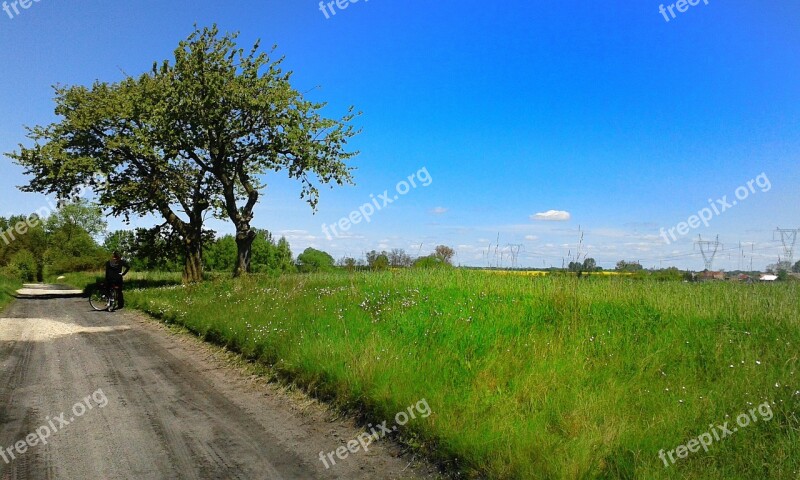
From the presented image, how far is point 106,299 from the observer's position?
1997 cm

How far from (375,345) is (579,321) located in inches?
143

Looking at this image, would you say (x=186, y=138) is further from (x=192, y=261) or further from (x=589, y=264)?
(x=589, y=264)

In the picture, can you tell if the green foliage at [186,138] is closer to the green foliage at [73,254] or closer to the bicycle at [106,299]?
the bicycle at [106,299]

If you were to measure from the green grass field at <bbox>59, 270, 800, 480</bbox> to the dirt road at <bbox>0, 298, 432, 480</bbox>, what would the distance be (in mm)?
601

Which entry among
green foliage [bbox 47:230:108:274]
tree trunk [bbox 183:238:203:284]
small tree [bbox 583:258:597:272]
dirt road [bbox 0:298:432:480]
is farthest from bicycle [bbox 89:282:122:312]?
green foliage [bbox 47:230:108:274]

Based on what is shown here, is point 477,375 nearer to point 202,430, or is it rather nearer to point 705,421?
point 705,421

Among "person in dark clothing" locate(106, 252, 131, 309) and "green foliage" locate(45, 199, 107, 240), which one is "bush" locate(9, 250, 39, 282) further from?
"person in dark clothing" locate(106, 252, 131, 309)

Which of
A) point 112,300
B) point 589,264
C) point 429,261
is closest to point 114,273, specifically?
point 112,300

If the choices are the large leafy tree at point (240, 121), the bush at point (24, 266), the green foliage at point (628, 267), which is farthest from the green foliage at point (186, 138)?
the bush at point (24, 266)

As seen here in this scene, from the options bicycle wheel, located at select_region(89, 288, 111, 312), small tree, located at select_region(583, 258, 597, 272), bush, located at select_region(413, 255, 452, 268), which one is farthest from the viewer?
bush, located at select_region(413, 255, 452, 268)

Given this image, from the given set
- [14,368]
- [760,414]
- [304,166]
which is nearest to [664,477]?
[760,414]

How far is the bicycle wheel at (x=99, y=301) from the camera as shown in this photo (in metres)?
20.0

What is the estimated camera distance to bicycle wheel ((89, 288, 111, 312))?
19953mm

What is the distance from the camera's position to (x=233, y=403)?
23.3 feet
